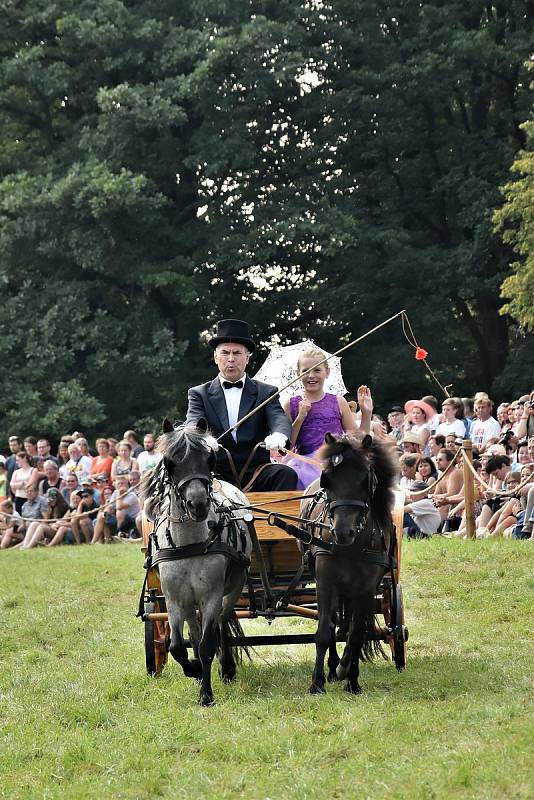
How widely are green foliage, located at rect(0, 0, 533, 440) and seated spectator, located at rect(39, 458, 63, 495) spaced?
7.40 m

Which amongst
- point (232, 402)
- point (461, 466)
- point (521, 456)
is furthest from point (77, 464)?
point (232, 402)

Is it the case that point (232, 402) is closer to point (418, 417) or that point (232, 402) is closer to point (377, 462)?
point (377, 462)

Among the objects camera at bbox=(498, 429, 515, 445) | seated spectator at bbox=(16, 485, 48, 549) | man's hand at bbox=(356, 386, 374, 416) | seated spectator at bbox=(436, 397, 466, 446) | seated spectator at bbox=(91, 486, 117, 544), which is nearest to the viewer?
man's hand at bbox=(356, 386, 374, 416)

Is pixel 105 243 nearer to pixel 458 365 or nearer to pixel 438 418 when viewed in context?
pixel 458 365

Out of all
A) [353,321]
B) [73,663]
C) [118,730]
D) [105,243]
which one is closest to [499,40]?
[353,321]

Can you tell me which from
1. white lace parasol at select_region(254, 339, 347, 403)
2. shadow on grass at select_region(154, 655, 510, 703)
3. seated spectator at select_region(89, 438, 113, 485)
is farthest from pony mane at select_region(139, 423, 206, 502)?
seated spectator at select_region(89, 438, 113, 485)

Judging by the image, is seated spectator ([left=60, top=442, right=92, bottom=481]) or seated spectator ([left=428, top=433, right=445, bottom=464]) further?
seated spectator ([left=60, top=442, right=92, bottom=481])

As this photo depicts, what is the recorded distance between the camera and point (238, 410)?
357 inches

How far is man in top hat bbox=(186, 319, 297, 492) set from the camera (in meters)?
9.01

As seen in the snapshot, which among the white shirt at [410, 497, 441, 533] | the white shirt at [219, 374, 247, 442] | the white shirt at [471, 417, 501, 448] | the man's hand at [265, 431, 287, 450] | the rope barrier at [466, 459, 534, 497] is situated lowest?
the white shirt at [410, 497, 441, 533]

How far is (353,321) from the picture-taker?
30.1m

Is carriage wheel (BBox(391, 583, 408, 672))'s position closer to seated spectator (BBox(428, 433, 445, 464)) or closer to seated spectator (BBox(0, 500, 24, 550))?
seated spectator (BBox(428, 433, 445, 464))

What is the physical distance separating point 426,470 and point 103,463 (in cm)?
664

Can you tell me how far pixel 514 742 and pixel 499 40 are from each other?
85.3 feet
